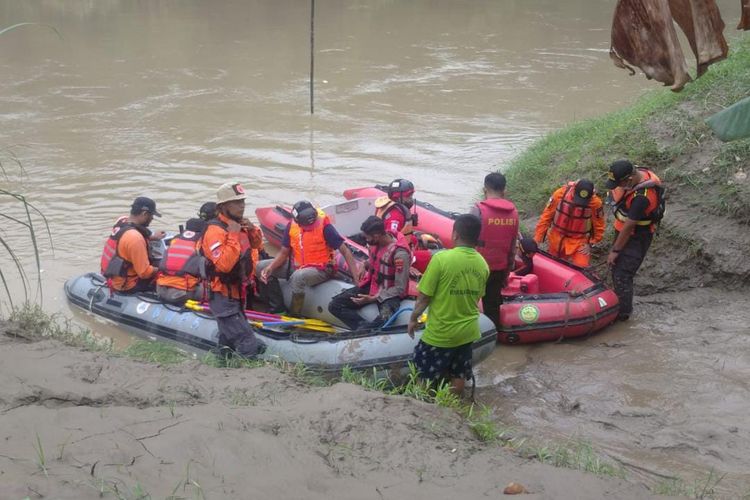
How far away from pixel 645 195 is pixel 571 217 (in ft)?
2.59

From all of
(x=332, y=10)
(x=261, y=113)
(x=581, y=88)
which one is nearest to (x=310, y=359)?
(x=261, y=113)

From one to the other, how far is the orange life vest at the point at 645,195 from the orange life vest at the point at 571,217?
299 mm

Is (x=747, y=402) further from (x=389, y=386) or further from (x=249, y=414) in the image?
(x=249, y=414)

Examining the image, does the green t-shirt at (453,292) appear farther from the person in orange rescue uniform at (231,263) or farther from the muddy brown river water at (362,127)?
the person in orange rescue uniform at (231,263)

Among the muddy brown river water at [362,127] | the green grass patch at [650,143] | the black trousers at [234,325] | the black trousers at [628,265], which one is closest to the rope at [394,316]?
the muddy brown river water at [362,127]

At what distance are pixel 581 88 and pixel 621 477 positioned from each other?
44.3 ft

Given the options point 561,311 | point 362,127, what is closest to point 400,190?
point 561,311

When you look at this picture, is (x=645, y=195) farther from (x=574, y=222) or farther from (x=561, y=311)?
(x=561, y=311)

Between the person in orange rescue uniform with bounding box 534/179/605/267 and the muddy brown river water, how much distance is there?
31.5 inches

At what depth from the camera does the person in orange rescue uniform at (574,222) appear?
6.83 metres

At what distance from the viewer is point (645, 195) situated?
6340 mm

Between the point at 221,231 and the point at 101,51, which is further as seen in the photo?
the point at 101,51

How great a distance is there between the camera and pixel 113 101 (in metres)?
14.8

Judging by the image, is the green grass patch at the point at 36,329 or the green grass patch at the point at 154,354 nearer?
the green grass patch at the point at 36,329
